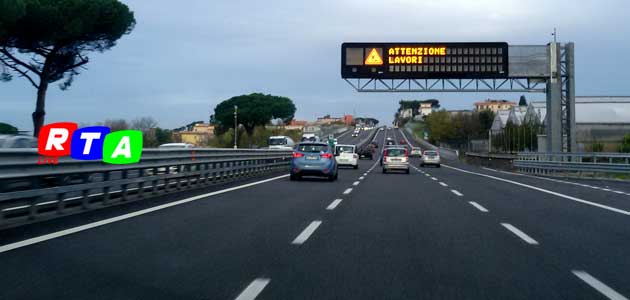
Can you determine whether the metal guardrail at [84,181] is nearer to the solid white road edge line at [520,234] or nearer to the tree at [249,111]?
the solid white road edge line at [520,234]

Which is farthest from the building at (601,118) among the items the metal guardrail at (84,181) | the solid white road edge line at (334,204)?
the metal guardrail at (84,181)

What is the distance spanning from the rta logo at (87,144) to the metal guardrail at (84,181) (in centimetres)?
15

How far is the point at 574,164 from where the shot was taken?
94.6 feet

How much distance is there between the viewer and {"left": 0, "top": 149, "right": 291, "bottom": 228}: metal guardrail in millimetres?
9258

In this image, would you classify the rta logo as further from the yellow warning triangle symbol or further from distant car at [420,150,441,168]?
distant car at [420,150,441,168]

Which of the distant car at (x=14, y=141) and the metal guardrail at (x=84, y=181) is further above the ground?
the distant car at (x=14, y=141)

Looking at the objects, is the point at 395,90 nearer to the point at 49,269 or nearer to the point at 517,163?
the point at 517,163

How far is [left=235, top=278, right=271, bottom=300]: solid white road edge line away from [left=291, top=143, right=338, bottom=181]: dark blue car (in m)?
15.9

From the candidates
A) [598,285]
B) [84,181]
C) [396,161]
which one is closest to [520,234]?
[598,285]

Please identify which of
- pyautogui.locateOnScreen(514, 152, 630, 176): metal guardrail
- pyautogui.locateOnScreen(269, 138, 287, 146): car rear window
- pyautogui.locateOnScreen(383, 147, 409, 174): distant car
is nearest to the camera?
pyautogui.locateOnScreen(514, 152, 630, 176): metal guardrail

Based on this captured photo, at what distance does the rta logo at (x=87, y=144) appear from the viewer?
10.3 m

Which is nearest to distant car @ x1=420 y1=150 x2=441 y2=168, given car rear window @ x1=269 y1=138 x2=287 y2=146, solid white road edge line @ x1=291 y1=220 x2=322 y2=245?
car rear window @ x1=269 y1=138 x2=287 y2=146

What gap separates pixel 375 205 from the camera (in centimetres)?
1336

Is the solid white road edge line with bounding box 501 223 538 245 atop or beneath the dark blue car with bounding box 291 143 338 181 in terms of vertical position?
beneath
